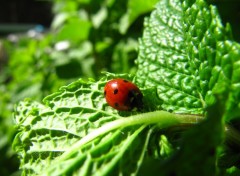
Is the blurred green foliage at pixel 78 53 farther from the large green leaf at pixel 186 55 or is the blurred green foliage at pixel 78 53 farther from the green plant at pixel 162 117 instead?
the green plant at pixel 162 117

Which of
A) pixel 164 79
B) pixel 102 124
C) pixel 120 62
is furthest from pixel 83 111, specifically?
pixel 120 62

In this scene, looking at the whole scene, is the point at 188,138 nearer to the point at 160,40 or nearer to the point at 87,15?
the point at 160,40

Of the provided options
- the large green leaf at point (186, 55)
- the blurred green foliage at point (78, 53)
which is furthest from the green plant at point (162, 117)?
the blurred green foliage at point (78, 53)

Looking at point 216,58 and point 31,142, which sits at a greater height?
point 216,58

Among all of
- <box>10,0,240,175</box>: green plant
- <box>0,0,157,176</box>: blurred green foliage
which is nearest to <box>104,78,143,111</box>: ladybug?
<box>10,0,240,175</box>: green plant

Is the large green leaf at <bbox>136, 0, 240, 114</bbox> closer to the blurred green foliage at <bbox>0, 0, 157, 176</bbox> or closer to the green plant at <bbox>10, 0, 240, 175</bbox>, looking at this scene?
the green plant at <bbox>10, 0, 240, 175</bbox>
